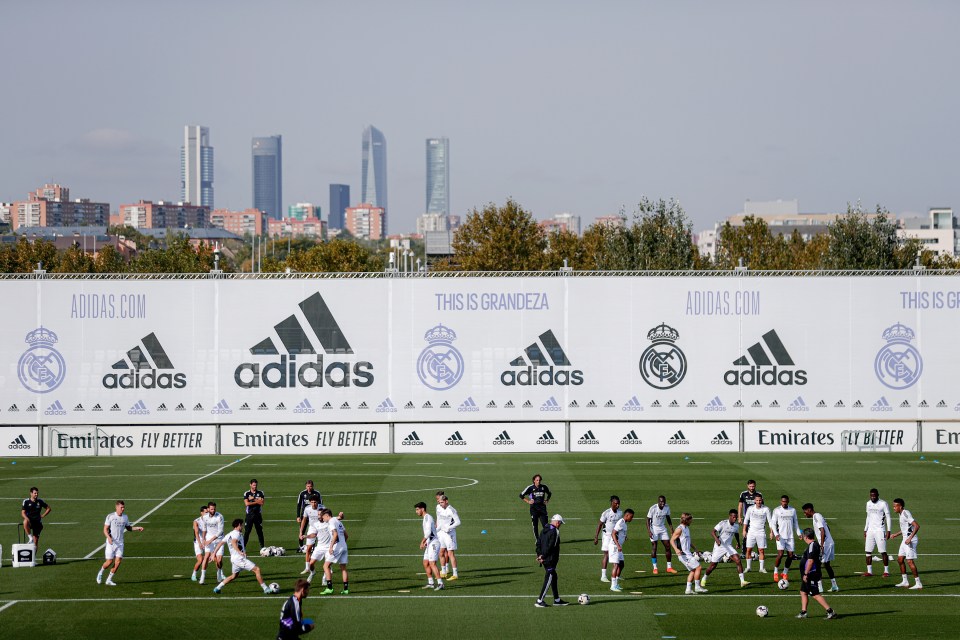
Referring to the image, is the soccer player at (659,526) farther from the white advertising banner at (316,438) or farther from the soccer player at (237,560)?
the white advertising banner at (316,438)

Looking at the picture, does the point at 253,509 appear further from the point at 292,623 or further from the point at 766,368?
the point at 766,368

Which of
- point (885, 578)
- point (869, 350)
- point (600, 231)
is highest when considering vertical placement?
point (600, 231)

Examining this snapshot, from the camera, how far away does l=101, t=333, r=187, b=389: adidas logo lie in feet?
153

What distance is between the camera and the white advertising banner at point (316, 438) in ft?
153

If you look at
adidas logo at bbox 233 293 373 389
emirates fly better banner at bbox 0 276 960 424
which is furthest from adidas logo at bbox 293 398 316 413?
adidas logo at bbox 233 293 373 389

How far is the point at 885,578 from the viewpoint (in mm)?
25016

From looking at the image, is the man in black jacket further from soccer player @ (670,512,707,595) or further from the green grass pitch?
soccer player @ (670,512,707,595)

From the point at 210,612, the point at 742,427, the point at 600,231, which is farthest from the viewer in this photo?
the point at 600,231

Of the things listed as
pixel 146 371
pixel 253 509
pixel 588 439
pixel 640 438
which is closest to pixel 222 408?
pixel 146 371

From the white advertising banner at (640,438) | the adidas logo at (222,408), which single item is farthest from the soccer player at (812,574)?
the adidas logo at (222,408)

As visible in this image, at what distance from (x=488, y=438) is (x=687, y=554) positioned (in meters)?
23.7

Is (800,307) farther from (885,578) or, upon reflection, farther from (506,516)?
(885,578)

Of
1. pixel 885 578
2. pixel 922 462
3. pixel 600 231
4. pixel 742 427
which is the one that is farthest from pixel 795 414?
pixel 600 231

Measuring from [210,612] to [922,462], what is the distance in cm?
3102
